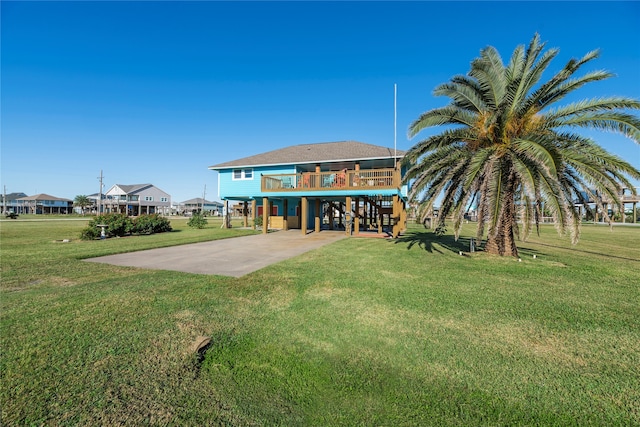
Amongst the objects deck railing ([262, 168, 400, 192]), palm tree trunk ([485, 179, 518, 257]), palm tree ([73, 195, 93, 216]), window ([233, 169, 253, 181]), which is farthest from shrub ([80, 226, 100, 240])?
palm tree ([73, 195, 93, 216])

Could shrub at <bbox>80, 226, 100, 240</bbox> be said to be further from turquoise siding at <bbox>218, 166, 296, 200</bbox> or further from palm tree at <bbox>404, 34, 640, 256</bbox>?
palm tree at <bbox>404, 34, 640, 256</bbox>

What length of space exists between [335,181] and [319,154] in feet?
14.8

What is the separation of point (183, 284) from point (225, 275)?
3.26ft

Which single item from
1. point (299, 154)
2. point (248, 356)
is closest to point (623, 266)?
point (248, 356)

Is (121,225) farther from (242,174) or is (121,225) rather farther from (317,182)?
(317,182)

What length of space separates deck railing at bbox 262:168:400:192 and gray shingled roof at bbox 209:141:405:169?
1.75 meters

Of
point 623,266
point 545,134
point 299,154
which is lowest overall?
point 623,266

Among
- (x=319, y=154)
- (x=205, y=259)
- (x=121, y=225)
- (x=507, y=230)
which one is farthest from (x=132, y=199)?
(x=507, y=230)

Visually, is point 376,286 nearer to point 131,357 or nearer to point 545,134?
point 131,357

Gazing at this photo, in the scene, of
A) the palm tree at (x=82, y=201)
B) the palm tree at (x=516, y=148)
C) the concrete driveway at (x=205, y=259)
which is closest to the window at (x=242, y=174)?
the concrete driveway at (x=205, y=259)

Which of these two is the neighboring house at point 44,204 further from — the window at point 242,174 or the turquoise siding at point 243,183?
the window at point 242,174

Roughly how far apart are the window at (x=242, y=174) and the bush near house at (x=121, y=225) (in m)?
6.62

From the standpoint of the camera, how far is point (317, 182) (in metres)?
16.4

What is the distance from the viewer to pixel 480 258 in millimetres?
8859
